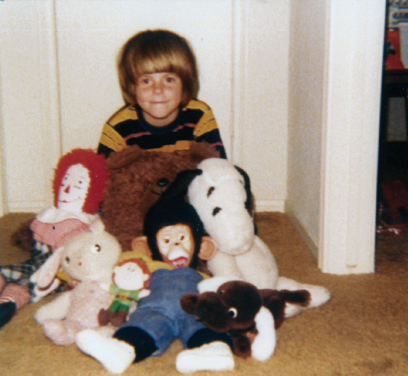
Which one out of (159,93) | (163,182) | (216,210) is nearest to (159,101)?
(159,93)

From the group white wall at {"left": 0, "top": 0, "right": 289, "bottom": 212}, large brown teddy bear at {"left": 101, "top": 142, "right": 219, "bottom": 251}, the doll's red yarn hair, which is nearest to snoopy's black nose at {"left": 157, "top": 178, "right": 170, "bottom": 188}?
large brown teddy bear at {"left": 101, "top": 142, "right": 219, "bottom": 251}

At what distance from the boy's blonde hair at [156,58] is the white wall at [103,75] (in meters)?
0.32

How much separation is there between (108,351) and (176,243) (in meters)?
0.29

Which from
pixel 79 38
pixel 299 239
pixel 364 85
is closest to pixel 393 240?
pixel 299 239

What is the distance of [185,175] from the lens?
104cm

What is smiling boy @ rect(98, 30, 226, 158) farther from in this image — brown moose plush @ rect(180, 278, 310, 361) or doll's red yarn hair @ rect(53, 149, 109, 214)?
brown moose plush @ rect(180, 278, 310, 361)

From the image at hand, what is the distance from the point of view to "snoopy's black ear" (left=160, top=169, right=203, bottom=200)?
1027 millimetres

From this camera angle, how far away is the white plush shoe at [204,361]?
0.74 m

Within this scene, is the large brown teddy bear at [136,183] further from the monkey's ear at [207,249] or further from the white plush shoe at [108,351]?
the white plush shoe at [108,351]

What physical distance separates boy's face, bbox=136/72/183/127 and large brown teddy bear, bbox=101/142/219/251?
29cm

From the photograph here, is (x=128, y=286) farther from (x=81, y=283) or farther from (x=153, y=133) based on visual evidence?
(x=153, y=133)

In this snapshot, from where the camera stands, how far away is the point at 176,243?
964 millimetres

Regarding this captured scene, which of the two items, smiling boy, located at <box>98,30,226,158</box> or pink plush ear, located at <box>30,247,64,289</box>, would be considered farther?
smiling boy, located at <box>98,30,226,158</box>

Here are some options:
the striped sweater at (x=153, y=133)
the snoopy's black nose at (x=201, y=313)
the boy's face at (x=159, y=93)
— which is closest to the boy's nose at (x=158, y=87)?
the boy's face at (x=159, y=93)
